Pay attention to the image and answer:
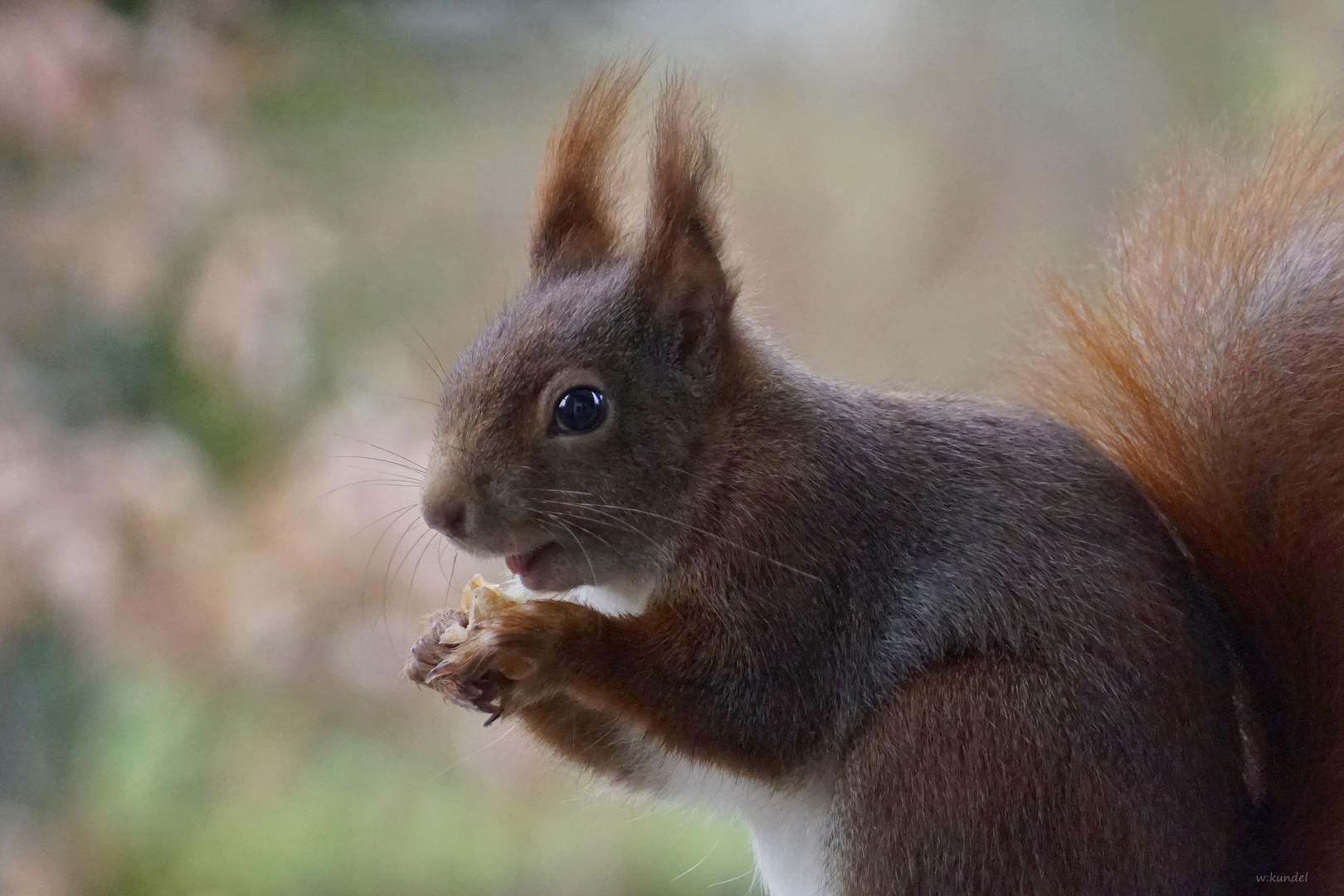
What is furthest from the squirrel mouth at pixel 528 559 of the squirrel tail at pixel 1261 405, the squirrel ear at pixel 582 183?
the squirrel tail at pixel 1261 405

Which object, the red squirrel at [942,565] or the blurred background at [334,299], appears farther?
the blurred background at [334,299]

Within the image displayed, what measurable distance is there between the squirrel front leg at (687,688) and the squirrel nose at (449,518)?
0.08 metres

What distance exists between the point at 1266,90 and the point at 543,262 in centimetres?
110

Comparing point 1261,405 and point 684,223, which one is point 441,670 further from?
point 1261,405

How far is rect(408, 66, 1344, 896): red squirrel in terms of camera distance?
85 cm

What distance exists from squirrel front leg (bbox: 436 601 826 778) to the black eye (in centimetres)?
15

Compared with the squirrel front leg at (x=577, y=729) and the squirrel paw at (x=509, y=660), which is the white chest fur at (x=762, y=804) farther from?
the squirrel paw at (x=509, y=660)

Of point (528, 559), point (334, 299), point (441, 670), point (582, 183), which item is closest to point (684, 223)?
point (582, 183)

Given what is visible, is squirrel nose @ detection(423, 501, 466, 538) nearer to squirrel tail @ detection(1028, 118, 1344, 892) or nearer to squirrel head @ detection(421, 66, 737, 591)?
squirrel head @ detection(421, 66, 737, 591)

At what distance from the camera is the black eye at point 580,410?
0.94 metres

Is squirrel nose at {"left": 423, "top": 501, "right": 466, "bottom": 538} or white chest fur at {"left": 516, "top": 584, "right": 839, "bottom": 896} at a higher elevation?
squirrel nose at {"left": 423, "top": 501, "right": 466, "bottom": 538}

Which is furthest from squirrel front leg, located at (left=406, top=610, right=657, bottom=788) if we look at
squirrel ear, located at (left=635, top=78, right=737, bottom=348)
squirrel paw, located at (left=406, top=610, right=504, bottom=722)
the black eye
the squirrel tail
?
the squirrel tail

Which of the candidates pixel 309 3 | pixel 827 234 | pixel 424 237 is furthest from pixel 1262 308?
pixel 309 3

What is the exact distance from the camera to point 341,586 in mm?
1641
